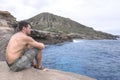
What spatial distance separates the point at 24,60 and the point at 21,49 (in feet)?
1.60

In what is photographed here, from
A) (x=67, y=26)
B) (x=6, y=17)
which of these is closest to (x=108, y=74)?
(x=6, y=17)

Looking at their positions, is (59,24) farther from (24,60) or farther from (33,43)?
(24,60)

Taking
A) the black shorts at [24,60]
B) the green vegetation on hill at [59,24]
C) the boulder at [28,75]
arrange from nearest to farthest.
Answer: the boulder at [28,75]
the black shorts at [24,60]
the green vegetation on hill at [59,24]

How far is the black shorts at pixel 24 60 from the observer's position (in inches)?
388

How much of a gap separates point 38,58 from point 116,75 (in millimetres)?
13228

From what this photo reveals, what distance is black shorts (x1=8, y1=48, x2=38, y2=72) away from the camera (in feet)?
32.4

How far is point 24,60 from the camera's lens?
9883 millimetres

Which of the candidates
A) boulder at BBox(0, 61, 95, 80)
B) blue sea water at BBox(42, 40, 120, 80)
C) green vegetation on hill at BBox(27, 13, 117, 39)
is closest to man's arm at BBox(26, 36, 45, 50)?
boulder at BBox(0, 61, 95, 80)

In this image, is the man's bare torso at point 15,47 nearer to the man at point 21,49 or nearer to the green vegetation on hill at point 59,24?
the man at point 21,49

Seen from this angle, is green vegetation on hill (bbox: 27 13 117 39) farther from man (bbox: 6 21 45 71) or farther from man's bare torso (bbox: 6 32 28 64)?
man's bare torso (bbox: 6 32 28 64)

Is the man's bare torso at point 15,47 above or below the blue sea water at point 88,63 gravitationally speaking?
above

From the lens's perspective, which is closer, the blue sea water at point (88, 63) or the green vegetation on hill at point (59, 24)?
the blue sea water at point (88, 63)

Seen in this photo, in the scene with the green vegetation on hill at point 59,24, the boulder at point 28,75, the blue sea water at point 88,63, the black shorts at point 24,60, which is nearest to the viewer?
the boulder at point 28,75

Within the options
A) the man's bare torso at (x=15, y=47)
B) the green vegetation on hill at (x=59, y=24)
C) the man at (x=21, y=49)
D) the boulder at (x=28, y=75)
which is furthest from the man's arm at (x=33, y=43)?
the green vegetation on hill at (x=59, y=24)
